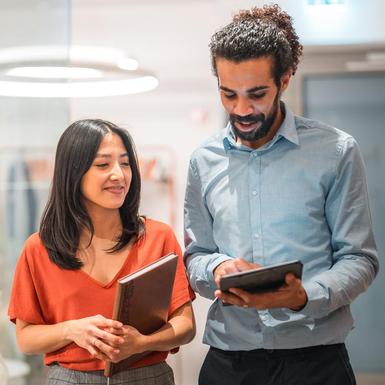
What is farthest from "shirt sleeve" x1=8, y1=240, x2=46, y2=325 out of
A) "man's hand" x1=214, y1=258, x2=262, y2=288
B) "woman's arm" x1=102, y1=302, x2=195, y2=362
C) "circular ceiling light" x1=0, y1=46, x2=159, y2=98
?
"circular ceiling light" x1=0, y1=46, x2=159, y2=98

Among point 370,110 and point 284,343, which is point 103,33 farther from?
point 284,343

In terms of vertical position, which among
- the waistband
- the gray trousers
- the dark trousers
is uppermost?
the waistband

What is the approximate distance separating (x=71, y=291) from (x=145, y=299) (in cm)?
23

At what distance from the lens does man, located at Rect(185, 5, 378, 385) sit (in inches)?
65.0

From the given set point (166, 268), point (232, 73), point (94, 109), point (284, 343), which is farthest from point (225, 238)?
point (94, 109)

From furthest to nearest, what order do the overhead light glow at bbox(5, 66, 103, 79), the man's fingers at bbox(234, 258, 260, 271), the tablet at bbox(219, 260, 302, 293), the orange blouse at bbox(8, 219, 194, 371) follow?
the overhead light glow at bbox(5, 66, 103, 79) < the orange blouse at bbox(8, 219, 194, 371) < the man's fingers at bbox(234, 258, 260, 271) < the tablet at bbox(219, 260, 302, 293)

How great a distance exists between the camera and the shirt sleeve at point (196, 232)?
5.90ft

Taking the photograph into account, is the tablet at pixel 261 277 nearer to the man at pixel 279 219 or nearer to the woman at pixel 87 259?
the man at pixel 279 219

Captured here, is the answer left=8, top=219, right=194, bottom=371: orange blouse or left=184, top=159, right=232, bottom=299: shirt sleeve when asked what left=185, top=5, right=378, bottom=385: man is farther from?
left=8, top=219, right=194, bottom=371: orange blouse

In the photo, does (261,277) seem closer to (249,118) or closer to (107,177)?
(249,118)

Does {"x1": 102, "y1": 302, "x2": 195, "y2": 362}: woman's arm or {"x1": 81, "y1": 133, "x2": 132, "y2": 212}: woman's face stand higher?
{"x1": 81, "y1": 133, "x2": 132, "y2": 212}: woman's face

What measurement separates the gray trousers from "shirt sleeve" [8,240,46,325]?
142mm

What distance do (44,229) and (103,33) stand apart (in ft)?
4.66

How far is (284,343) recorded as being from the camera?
1661mm
